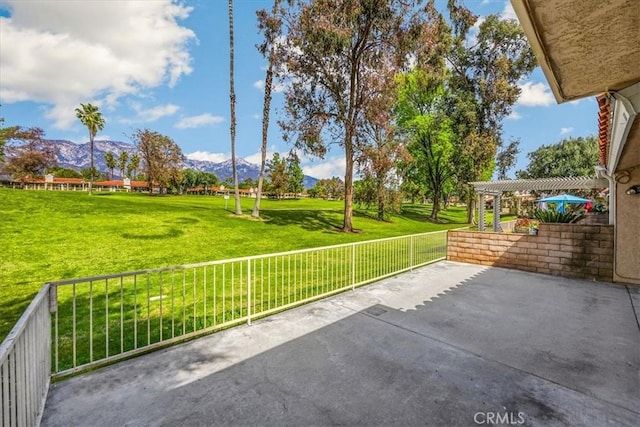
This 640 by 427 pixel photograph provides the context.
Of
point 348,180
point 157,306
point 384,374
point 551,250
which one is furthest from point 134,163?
point 384,374

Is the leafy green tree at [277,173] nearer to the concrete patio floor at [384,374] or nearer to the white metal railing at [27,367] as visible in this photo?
the concrete patio floor at [384,374]

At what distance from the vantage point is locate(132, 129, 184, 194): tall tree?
3462 centimetres

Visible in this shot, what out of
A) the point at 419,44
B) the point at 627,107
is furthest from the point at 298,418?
the point at 419,44

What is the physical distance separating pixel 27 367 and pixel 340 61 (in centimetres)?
1520

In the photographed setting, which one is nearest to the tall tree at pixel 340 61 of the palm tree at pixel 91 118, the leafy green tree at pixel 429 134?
the leafy green tree at pixel 429 134

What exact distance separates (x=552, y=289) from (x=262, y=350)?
19.4ft

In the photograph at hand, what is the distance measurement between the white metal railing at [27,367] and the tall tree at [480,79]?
886 inches

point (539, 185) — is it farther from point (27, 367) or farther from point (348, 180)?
point (27, 367)

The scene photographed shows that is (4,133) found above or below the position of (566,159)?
above

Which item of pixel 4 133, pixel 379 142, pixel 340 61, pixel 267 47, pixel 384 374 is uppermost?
pixel 267 47

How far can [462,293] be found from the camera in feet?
17.6

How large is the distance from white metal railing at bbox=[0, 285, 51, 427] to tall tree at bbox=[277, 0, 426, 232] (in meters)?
12.7

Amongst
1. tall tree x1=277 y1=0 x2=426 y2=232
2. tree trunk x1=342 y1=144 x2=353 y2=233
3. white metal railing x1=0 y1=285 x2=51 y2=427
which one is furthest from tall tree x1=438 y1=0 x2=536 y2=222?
white metal railing x1=0 y1=285 x2=51 y2=427

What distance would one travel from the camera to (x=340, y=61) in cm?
1409
